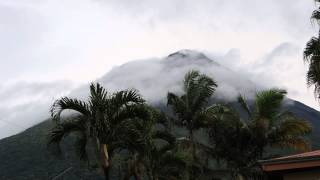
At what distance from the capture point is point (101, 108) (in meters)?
16.0

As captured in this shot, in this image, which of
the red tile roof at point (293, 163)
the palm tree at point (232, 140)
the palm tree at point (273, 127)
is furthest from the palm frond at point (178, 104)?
the red tile roof at point (293, 163)

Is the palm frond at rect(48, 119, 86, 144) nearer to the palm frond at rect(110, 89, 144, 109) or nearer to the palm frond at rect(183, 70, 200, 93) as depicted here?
the palm frond at rect(110, 89, 144, 109)

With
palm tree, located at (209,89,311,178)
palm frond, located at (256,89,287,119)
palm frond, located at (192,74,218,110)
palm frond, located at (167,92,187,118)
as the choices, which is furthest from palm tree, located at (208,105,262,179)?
palm frond, located at (167,92,187,118)

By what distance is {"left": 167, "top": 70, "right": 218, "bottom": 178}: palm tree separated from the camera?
27934mm

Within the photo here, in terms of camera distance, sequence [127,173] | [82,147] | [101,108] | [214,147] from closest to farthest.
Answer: [101,108] → [82,147] → [127,173] → [214,147]

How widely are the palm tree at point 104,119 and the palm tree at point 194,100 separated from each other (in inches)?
457

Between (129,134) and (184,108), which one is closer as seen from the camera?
(129,134)

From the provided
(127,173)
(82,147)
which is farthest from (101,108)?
(127,173)

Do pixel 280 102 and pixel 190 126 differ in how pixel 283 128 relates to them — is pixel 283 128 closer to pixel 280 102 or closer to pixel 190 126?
pixel 280 102

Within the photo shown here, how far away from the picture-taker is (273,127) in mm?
28172

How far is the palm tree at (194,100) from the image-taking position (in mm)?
27934

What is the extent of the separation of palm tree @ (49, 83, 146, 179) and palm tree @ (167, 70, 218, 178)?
11598 millimetres

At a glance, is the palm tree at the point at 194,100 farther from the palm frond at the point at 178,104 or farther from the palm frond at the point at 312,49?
the palm frond at the point at 312,49

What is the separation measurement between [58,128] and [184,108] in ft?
41.0
